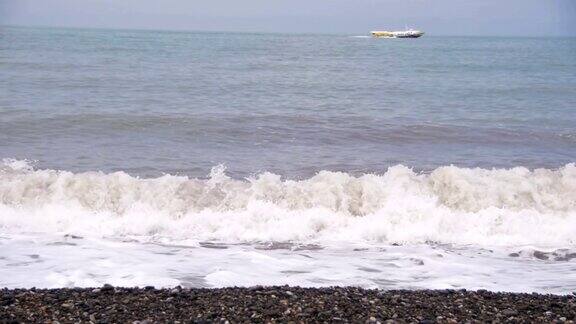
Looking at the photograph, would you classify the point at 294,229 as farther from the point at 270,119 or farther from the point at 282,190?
the point at 270,119

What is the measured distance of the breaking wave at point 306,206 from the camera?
10.7 metres

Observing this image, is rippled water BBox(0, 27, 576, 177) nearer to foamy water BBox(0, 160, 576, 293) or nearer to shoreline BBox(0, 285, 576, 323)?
foamy water BBox(0, 160, 576, 293)

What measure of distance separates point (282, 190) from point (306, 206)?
65 centimetres

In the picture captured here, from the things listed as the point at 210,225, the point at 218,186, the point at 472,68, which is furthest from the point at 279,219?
the point at 472,68

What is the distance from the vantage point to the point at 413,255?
9.62 meters

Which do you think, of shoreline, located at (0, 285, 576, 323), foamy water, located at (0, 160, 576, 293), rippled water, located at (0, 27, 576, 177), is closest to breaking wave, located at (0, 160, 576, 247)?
foamy water, located at (0, 160, 576, 293)

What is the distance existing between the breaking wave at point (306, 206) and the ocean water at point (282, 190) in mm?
38

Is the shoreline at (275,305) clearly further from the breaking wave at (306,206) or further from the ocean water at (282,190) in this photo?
the breaking wave at (306,206)

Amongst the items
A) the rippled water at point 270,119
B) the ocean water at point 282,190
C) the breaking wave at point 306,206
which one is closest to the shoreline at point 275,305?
the ocean water at point 282,190

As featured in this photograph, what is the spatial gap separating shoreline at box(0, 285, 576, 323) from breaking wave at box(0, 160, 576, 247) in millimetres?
3422

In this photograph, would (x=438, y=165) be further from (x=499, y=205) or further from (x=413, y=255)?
(x=413, y=255)

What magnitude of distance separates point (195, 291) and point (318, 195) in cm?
596

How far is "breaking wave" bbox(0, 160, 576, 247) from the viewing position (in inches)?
423

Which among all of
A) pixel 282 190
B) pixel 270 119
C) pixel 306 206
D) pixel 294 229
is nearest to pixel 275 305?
pixel 294 229
